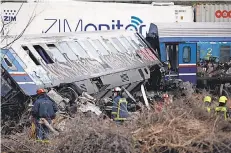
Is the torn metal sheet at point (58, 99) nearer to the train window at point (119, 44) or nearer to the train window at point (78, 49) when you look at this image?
the train window at point (78, 49)

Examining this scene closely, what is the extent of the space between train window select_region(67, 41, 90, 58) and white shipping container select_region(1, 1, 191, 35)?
30.5ft

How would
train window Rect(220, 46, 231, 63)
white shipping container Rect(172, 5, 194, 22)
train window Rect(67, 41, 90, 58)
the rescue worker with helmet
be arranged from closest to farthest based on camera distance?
the rescue worker with helmet → train window Rect(67, 41, 90, 58) → train window Rect(220, 46, 231, 63) → white shipping container Rect(172, 5, 194, 22)

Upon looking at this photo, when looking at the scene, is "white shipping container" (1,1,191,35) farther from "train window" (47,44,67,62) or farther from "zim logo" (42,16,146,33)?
"train window" (47,44,67,62)

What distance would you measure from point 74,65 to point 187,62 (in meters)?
5.29

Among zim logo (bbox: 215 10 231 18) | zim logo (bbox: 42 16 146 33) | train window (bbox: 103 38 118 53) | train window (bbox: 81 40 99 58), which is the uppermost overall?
train window (bbox: 81 40 99 58)

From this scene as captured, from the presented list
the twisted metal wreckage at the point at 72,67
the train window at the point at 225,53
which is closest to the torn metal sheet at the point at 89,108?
the twisted metal wreckage at the point at 72,67

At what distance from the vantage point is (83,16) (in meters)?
26.1

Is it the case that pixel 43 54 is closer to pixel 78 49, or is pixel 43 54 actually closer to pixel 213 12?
pixel 78 49

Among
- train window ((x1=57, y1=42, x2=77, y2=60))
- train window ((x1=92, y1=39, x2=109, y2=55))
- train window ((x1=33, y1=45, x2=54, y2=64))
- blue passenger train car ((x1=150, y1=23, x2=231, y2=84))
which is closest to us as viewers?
train window ((x1=33, y1=45, x2=54, y2=64))

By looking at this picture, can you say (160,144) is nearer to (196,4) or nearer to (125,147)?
(125,147)

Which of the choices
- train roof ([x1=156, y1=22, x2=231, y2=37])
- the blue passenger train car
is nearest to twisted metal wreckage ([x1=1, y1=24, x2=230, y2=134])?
Result: the blue passenger train car

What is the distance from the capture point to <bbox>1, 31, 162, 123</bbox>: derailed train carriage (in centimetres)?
1386

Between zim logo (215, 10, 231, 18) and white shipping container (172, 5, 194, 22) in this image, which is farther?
zim logo (215, 10, 231, 18)

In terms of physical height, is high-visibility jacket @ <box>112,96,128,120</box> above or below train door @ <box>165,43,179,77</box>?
above
